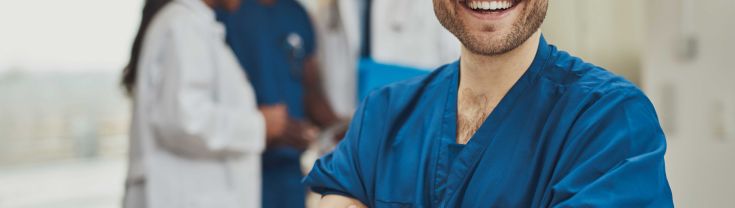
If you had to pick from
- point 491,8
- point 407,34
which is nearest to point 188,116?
point 407,34

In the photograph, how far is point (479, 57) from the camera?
2.73ft

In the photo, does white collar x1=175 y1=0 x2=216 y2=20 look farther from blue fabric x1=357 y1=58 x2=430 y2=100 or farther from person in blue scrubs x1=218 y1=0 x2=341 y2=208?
blue fabric x1=357 y1=58 x2=430 y2=100

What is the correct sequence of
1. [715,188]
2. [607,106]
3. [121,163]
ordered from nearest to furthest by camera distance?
1. [607,106]
2. [715,188]
3. [121,163]

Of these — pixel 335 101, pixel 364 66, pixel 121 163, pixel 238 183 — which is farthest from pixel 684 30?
pixel 121 163

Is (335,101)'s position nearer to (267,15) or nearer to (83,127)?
(267,15)

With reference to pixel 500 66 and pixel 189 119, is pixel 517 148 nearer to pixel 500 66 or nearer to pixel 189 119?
pixel 500 66

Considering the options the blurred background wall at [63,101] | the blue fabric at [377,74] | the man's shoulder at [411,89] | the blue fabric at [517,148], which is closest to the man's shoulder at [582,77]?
the blue fabric at [517,148]

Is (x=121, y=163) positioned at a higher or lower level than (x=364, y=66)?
lower

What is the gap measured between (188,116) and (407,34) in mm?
642

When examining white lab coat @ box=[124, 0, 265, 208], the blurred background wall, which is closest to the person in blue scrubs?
white lab coat @ box=[124, 0, 265, 208]

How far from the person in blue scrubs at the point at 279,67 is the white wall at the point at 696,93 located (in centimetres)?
114

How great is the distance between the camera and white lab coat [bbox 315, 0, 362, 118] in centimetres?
227

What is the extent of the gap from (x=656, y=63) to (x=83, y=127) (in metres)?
3.62

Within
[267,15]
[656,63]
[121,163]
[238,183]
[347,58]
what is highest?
[656,63]
